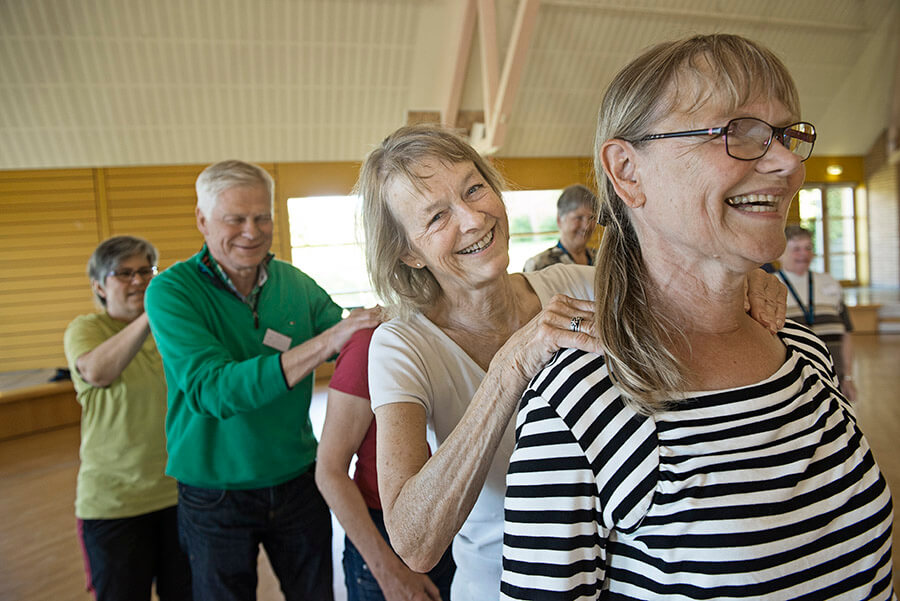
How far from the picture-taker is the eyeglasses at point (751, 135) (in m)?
0.99

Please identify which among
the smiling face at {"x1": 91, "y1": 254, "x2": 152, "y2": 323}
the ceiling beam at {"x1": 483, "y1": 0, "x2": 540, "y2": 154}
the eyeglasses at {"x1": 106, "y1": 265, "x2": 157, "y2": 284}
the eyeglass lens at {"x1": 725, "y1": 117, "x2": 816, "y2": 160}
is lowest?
the smiling face at {"x1": 91, "y1": 254, "x2": 152, "y2": 323}

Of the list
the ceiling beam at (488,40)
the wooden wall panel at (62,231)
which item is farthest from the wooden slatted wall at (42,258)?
the ceiling beam at (488,40)

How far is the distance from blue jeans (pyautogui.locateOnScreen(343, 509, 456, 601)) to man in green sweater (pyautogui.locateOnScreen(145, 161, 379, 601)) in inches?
22.0

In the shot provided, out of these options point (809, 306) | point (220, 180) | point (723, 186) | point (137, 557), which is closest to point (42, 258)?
point (137, 557)

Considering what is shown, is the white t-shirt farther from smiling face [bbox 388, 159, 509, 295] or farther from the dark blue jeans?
the dark blue jeans

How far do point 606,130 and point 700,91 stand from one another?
0.61 feet

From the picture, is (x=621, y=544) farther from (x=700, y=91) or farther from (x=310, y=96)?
(x=310, y=96)

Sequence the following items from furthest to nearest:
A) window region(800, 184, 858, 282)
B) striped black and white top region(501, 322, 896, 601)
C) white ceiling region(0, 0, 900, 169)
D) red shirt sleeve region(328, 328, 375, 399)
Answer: window region(800, 184, 858, 282)
white ceiling region(0, 0, 900, 169)
red shirt sleeve region(328, 328, 375, 399)
striped black and white top region(501, 322, 896, 601)

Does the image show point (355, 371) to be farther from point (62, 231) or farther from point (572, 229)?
point (62, 231)

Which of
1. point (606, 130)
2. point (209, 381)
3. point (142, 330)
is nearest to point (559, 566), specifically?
point (606, 130)

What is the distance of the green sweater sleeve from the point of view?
2078 millimetres

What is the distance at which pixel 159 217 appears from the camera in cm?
1030

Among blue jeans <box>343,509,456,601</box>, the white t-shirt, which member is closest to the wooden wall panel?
blue jeans <box>343,509,456,601</box>

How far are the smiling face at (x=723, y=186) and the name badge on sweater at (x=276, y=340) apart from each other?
1762 mm
